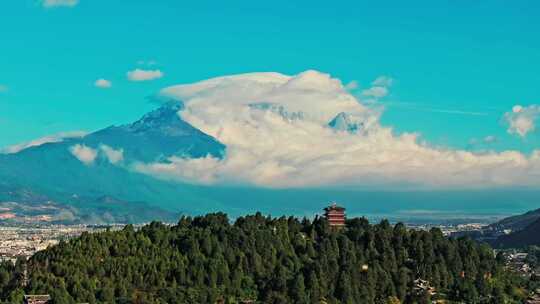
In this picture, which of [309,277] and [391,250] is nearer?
[309,277]

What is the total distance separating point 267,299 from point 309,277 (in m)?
11.7

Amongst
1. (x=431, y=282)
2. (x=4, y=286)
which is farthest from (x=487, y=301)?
(x=4, y=286)

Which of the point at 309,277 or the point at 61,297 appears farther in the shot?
the point at 309,277

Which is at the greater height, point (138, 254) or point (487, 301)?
point (138, 254)

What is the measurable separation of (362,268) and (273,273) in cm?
1735

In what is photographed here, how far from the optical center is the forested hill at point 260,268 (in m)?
161

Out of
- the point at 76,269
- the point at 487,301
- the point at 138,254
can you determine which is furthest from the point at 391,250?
the point at 76,269

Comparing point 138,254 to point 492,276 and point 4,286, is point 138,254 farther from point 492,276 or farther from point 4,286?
point 492,276

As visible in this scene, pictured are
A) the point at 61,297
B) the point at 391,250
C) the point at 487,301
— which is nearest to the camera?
the point at 61,297

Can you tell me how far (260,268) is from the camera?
179m

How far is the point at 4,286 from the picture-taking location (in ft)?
551

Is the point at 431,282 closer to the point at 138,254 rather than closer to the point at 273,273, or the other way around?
the point at 273,273

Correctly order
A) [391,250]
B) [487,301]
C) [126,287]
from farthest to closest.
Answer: [391,250] → [487,301] → [126,287]

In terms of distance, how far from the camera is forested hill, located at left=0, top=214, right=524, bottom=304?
161250 mm
